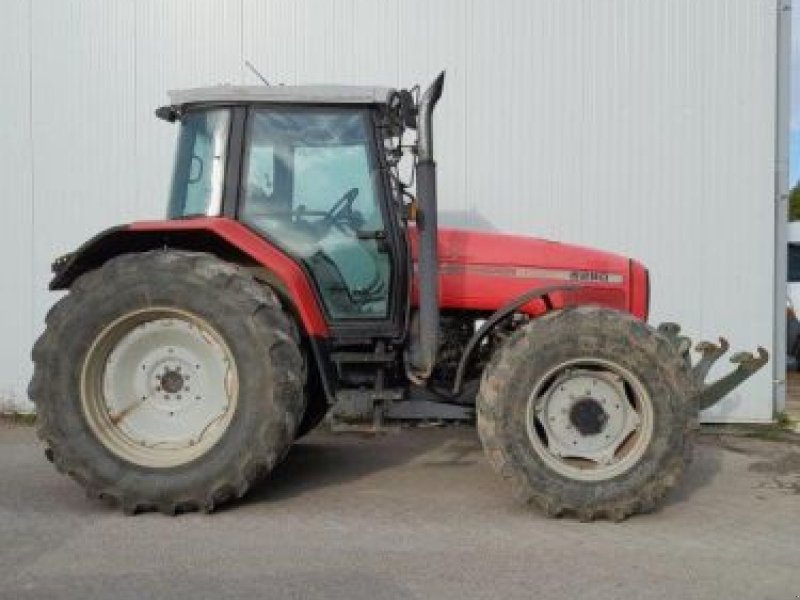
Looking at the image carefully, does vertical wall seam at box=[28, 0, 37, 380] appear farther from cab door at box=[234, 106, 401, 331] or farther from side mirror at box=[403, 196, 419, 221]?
side mirror at box=[403, 196, 419, 221]

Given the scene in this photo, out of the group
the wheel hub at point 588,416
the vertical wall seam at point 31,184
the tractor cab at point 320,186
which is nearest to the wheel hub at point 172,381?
the tractor cab at point 320,186

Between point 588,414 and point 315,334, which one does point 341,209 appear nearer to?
point 315,334

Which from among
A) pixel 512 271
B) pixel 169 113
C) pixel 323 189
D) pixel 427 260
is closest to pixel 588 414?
pixel 512 271

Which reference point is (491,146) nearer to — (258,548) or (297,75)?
(297,75)

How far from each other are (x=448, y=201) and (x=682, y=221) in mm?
2156

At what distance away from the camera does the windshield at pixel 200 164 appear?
5.34m

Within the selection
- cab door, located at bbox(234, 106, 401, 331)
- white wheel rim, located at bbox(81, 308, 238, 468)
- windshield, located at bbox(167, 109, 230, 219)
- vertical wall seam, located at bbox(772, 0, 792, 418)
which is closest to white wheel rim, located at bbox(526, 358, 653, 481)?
cab door, located at bbox(234, 106, 401, 331)

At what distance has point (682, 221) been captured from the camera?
27.8 feet

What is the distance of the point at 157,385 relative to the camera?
17.1 feet

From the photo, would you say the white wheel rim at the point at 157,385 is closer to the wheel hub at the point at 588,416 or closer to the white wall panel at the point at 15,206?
the wheel hub at the point at 588,416

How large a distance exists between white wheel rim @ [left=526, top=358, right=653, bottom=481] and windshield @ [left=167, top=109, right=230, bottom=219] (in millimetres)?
2171

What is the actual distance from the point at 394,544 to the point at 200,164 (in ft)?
8.17

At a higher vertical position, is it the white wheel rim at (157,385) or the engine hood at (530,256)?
the engine hood at (530,256)

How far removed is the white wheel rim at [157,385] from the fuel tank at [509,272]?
1.37 meters
